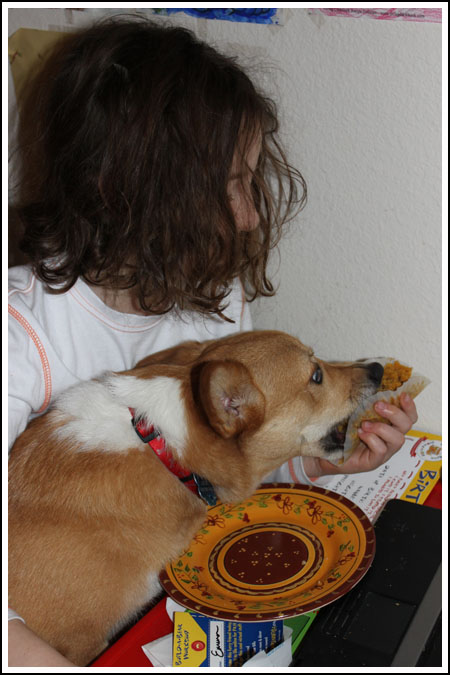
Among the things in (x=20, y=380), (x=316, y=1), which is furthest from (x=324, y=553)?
(x=316, y=1)

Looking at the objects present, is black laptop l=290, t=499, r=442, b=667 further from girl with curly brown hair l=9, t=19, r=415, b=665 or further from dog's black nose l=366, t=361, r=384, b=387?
dog's black nose l=366, t=361, r=384, b=387

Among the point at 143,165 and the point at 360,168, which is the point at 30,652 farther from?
the point at 360,168

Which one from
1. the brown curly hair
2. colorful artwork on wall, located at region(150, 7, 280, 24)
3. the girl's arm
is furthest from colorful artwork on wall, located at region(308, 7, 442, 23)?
the girl's arm

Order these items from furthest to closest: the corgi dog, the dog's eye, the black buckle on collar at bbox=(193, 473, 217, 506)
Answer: the dog's eye
the black buckle on collar at bbox=(193, 473, 217, 506)
the corgi dog

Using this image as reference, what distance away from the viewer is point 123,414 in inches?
50.2

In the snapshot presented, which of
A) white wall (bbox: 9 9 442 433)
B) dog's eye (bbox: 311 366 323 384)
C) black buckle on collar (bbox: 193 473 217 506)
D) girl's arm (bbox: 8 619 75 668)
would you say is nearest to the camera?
girl's arm (bbox: 8 619 75 668)

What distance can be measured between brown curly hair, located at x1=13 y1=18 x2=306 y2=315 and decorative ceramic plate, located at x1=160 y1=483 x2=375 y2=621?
577mm

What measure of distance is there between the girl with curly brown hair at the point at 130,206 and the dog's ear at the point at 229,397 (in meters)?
0.37

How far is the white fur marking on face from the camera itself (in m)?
1.25

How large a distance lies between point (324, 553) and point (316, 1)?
1.45 m

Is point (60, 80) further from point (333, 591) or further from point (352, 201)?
point (333, 591)

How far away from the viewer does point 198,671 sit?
111 cm

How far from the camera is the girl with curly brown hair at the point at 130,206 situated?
1.40 metres

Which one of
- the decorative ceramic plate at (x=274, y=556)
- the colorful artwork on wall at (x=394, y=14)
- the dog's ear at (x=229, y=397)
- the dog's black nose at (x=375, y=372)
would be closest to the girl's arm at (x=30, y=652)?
the decorative ceramic plate at (x=274, y=556)
